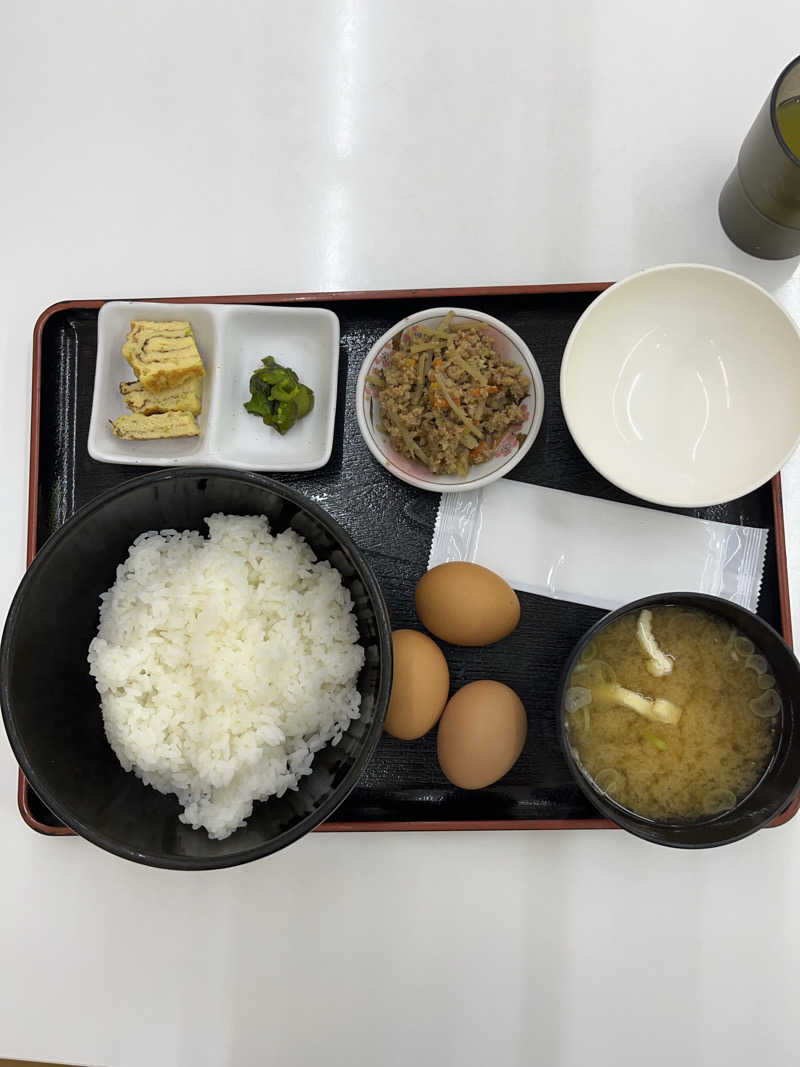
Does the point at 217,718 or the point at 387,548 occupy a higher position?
the point at 387,548

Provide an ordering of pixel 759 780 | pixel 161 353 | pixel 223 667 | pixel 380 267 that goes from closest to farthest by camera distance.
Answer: pixel 223 667, pixel 759 780, pixel 161 353, pixel 380 267

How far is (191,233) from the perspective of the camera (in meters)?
1.87

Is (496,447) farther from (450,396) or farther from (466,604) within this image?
(466,604)

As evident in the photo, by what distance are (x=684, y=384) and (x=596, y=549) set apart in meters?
0.40

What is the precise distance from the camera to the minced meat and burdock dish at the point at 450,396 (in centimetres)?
160

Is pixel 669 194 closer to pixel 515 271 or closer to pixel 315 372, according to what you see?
pixel 515 271

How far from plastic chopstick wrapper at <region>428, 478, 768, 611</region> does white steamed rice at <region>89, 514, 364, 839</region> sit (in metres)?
0.31

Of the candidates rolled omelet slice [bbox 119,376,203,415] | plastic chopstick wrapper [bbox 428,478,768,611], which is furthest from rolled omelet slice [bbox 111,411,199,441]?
plastic chopstick wrapper [bbox 428,478,768,611]

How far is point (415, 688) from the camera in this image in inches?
60.3

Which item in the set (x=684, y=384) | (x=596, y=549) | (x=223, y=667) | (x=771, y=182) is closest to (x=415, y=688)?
(x=223, y=667)

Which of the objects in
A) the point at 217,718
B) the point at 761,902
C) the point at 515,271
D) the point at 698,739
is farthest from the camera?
the point at 515,271

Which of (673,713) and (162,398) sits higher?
(162,398)

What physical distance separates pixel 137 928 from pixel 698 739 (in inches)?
46.8

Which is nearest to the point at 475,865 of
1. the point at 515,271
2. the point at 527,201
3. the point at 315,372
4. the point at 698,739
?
the point at 698,739
